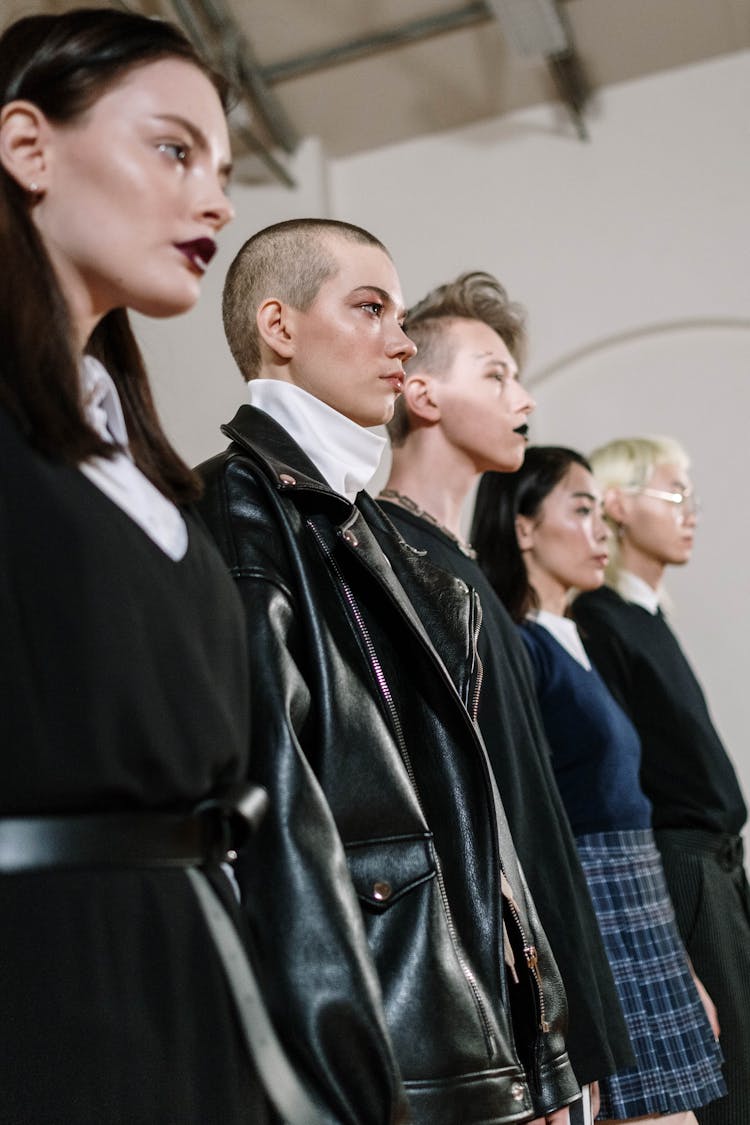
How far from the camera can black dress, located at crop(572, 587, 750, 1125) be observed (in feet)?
9.45

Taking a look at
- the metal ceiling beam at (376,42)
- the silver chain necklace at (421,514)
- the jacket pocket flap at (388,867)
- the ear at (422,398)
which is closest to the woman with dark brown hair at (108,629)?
the jacket pocket flap at (388,867)

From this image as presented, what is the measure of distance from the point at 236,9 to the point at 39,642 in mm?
4424

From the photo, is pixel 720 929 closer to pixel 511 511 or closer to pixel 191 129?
pixel 511 511

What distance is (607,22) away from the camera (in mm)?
4957

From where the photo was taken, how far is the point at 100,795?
940 mm

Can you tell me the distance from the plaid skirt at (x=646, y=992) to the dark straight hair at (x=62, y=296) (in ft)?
5.37

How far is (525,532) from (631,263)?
2.47m

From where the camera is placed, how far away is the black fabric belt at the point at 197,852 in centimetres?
91

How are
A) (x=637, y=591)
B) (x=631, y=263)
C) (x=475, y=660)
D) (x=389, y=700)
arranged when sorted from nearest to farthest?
(x=389, y=700), (x=475, y=660), (x=637, y=591), (x=631, y=263)

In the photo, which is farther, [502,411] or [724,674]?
[724,674]

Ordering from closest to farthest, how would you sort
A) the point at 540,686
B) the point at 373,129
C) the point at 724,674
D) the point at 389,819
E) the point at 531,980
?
the point at 389,819
the point at 531,980
the point at 540,686
the point at 724,674
the point at 373,129

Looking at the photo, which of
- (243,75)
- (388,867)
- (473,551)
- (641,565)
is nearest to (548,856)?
(473,551)

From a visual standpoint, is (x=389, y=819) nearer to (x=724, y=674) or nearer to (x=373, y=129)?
(x=724, y=674)

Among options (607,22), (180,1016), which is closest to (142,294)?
(180,1016)
